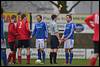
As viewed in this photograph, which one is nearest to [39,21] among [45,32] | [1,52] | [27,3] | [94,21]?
[45,32]

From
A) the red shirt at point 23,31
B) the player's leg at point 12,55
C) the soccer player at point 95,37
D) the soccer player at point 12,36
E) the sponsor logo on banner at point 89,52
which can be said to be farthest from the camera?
the sponsor logo on banner at point 89,52

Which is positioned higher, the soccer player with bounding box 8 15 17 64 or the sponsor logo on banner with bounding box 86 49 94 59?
the soccer player with bounding box 8 15 17 64

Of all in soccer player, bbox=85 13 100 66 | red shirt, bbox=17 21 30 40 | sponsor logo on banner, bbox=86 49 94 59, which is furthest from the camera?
sponsor logo on banner, bbox=86 49 94 59

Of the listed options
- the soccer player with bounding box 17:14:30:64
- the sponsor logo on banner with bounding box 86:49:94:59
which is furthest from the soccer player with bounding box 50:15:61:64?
the sponsor logo on banner with bounding box 86:49:94:59

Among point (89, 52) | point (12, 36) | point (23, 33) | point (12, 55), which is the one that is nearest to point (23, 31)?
point (23, 33)

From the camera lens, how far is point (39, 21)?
21188 mm

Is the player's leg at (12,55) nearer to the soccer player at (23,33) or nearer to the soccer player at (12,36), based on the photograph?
the soccer player at (12,36)

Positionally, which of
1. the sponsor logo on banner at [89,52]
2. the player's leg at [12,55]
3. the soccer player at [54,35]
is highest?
the soccer player at [54,35]

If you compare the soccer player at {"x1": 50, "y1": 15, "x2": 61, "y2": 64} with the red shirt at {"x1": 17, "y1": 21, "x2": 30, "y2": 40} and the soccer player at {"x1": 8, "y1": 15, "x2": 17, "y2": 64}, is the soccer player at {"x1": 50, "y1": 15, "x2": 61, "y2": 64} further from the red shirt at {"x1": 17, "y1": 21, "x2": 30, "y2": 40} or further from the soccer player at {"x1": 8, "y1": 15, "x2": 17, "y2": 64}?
the soccer player at {"x1": 8, "y1": 15, "x2": 17, "y2": 64}

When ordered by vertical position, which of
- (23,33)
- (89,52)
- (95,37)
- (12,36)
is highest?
(95,37)

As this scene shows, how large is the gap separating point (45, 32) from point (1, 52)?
13.6 ft

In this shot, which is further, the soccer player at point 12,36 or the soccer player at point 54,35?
the soccer player at point 12,36

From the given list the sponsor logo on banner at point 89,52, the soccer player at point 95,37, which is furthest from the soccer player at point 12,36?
the sponsor logo on banner at point 89,52

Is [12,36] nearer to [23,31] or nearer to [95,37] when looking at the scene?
[23,31]
